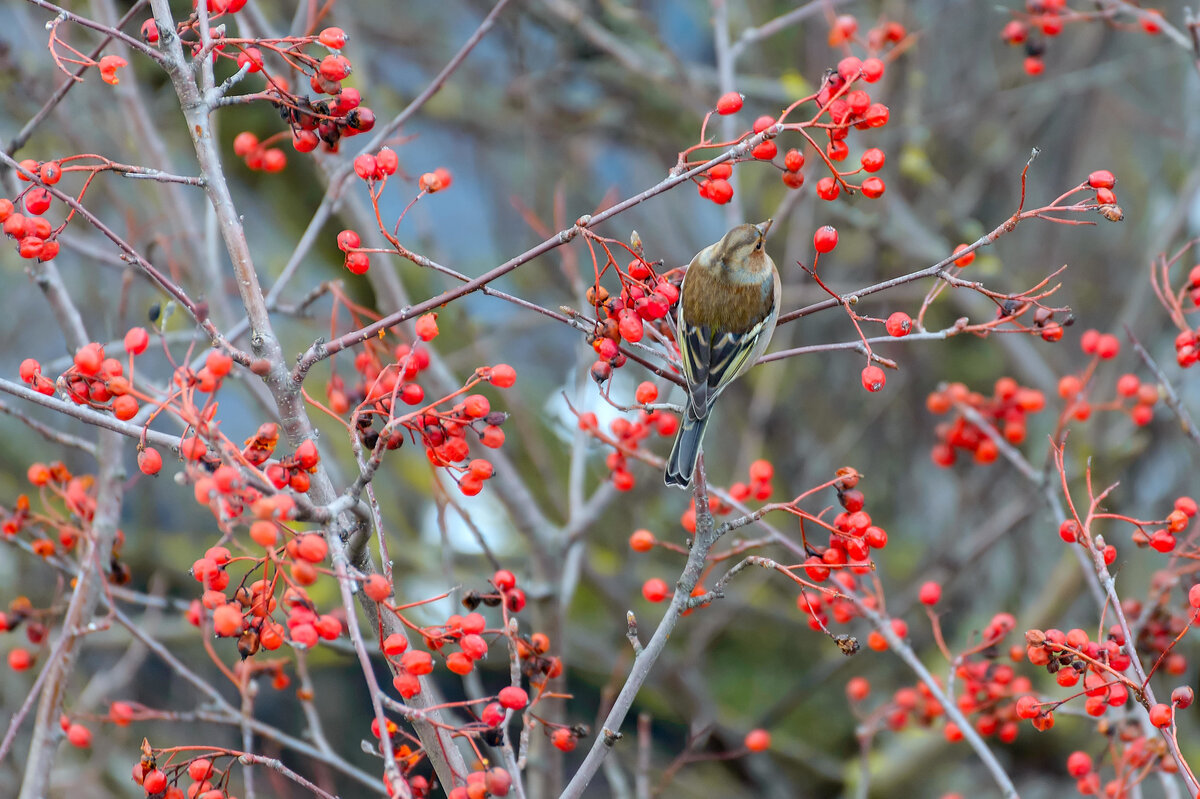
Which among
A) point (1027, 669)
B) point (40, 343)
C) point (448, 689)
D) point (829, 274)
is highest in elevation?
point (40, 343)

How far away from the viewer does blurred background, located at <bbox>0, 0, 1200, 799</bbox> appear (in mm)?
5773

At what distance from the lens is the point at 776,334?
24.3ft

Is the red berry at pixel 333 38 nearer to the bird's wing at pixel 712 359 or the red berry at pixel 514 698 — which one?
the bird's wing at pixel 712 359

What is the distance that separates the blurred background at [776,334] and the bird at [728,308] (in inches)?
72.6

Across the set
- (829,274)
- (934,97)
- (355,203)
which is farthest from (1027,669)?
(355,203)

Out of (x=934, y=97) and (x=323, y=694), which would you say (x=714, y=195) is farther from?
(x=323, y=694)

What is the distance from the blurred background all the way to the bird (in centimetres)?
184

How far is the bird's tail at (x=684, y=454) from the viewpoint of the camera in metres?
3.15

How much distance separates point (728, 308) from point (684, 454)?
74 cm

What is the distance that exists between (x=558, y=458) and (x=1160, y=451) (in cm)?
413

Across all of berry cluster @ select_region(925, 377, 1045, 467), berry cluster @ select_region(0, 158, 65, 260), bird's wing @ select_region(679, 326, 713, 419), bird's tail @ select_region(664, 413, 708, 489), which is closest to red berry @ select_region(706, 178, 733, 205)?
bird's wing @ select_region(679, 326, 713, 419)

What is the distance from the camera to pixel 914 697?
373 cm

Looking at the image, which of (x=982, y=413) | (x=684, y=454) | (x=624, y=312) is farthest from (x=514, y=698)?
(x=982, y=413)

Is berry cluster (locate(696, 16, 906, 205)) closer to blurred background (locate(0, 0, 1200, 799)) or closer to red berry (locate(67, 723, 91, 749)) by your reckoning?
red berry (locate(67, 723, 91, 749))
